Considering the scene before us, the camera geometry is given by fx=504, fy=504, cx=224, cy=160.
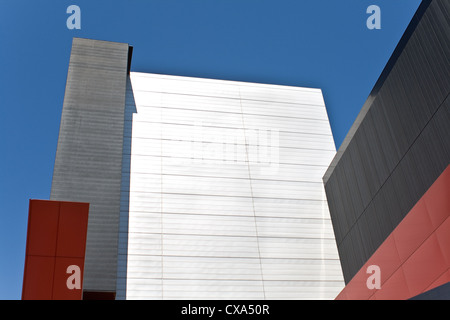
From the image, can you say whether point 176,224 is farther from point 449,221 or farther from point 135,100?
point 449,221

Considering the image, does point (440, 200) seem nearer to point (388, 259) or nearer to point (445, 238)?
point (445, 238)

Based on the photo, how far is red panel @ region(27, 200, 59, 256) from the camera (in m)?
8.17

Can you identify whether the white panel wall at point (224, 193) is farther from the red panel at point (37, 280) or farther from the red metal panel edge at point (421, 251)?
the red panel at point (37, 280)

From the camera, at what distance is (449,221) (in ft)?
34.0

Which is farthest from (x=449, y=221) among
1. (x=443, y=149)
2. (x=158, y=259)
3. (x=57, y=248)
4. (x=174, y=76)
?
(x=174, y=76)

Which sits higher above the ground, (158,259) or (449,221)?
(158,259)

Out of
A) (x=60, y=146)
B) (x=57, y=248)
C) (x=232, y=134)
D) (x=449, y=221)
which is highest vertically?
(x=232, y=134)

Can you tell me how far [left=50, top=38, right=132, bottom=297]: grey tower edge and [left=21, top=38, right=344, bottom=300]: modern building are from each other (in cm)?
4

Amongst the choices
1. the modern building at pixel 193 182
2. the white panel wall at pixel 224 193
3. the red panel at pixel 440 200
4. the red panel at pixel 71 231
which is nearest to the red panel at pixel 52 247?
the red panel at pixel 71 231

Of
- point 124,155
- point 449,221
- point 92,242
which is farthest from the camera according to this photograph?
point 124,155

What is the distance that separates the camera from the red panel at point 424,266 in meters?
10.6

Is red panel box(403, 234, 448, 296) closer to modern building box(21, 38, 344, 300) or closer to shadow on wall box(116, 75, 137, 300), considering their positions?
modern building box(21, 38, 344, 300)

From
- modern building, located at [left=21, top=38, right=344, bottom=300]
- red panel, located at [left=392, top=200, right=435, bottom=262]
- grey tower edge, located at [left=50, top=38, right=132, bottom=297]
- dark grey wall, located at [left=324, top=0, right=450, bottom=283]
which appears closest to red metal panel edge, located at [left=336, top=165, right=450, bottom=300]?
red panel, located at [left=392, top=200, right=435, bottom=262]
